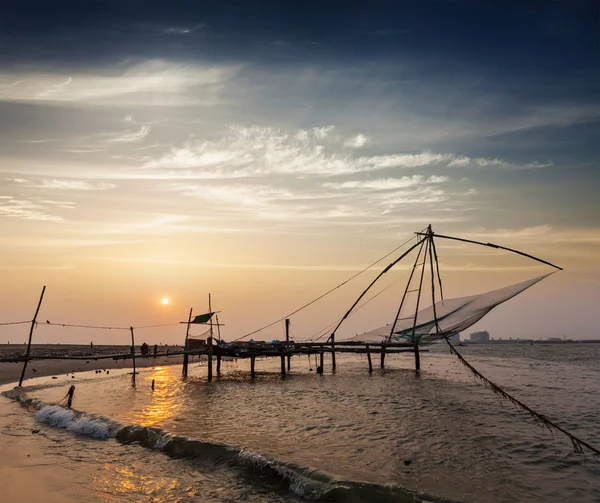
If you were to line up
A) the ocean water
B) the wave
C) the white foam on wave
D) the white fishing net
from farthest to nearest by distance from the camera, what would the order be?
the white fishing net < the white foam on wave < the ocean water < the wave

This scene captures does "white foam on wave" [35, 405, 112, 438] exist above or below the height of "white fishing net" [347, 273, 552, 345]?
below

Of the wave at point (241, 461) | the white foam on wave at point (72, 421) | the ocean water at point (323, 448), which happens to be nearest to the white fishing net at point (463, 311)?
the ocean water at point (323, 448)

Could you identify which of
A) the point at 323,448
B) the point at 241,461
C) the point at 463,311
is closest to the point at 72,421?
the point at 241,461

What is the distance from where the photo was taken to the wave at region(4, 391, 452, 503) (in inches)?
337

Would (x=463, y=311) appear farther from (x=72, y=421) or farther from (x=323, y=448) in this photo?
(x=72, y=421)

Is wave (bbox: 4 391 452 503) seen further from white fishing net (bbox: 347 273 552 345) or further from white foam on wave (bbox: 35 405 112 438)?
white fishing net (bbox: 347 273 552 345)

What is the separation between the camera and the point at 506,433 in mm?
13516

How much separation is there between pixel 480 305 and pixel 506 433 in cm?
693

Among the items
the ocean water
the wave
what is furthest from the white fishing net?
the wave

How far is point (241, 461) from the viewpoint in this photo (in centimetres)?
1055

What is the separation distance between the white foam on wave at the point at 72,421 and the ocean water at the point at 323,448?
6 cm

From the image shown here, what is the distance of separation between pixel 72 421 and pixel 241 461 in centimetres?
810

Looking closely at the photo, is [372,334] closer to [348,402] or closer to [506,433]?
[348,402]

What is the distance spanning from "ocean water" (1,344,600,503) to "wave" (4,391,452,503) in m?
0.03
